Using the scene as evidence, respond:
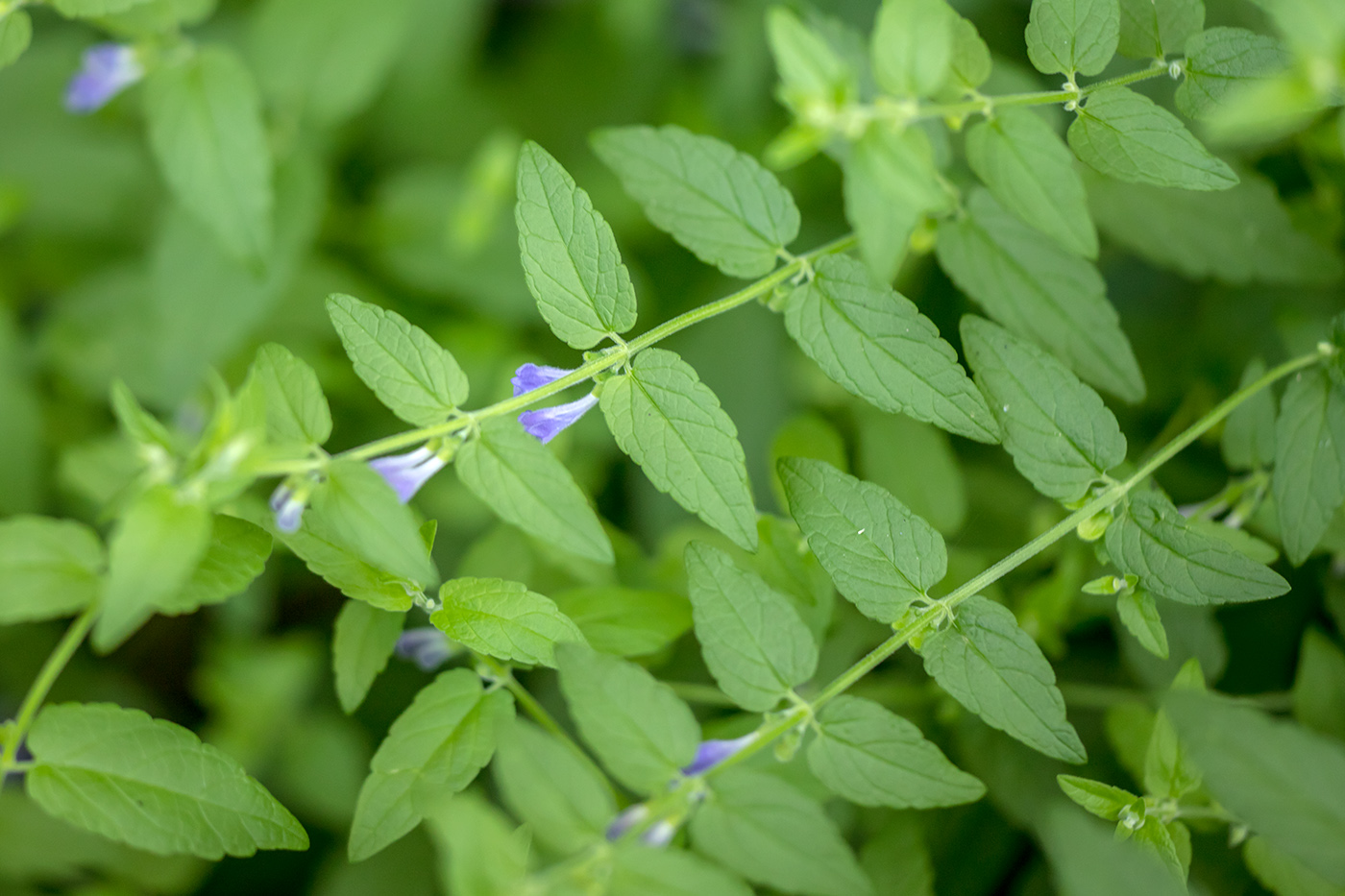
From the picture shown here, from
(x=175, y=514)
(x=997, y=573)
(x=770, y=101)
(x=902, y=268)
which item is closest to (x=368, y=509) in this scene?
(x=175, y=514)

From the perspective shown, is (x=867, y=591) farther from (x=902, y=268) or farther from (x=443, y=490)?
(x=443, y=490)

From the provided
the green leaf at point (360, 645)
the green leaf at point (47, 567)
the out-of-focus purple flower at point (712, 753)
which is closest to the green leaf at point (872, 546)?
the out-of-focus purple flower at point (712, 753)

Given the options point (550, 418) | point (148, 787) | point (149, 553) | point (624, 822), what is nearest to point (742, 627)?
point (624, 822)

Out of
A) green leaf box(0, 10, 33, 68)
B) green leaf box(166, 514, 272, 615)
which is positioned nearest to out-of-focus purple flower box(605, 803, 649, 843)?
green leaf box(166, 514, 272, 615)

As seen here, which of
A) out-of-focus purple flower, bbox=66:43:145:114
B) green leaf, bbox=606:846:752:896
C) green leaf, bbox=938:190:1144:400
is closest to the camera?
green leaf, bbox=606:846:752:896

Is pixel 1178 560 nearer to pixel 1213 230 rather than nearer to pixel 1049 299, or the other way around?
pixel 1049 299

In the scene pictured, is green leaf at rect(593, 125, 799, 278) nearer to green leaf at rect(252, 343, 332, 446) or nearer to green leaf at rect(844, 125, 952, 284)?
green leaf at rect(844, 125, 952, 284)
